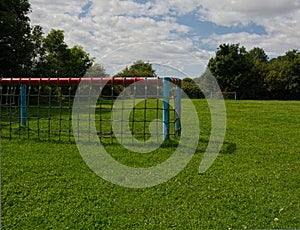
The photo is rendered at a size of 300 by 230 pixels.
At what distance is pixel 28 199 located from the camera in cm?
371

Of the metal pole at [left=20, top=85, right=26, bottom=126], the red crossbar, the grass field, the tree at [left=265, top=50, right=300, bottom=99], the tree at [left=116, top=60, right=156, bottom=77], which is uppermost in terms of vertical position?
the tree at [left=265, top=50, right=300, bottom=99]

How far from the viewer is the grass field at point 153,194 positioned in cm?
322

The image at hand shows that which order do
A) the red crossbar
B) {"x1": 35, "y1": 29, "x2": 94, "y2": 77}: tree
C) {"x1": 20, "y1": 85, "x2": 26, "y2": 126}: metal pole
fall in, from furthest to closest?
{"x1": 35, "y1": 29, "x2": 94, "y2": 77}: tree
{"x1": 20, "y1": 85, "x2": 26, "y2": 126}: metal pole
the red crossbar

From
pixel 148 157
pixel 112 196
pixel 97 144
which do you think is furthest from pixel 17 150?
pixel 112 196

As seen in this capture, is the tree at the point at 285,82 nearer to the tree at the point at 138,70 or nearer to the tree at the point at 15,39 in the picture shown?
the tree at the point at 15,39

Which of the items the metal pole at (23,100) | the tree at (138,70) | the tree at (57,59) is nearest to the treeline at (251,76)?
the tree at (57,59)

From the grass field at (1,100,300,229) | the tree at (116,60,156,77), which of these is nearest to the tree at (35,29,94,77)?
the tree at (116,60,156,77)

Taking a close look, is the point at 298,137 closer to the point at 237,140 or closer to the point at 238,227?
the point at 237,140

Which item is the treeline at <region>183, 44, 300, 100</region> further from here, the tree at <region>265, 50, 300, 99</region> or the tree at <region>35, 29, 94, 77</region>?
the tree at <region>35, 29, 94, 77</region>

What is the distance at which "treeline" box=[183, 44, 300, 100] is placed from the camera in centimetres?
3947

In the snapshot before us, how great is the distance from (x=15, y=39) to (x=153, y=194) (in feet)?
58.2

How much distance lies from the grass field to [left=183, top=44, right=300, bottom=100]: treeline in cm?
3476

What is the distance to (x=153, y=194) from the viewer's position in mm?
3900

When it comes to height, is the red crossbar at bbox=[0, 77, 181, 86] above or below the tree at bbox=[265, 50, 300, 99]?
below
